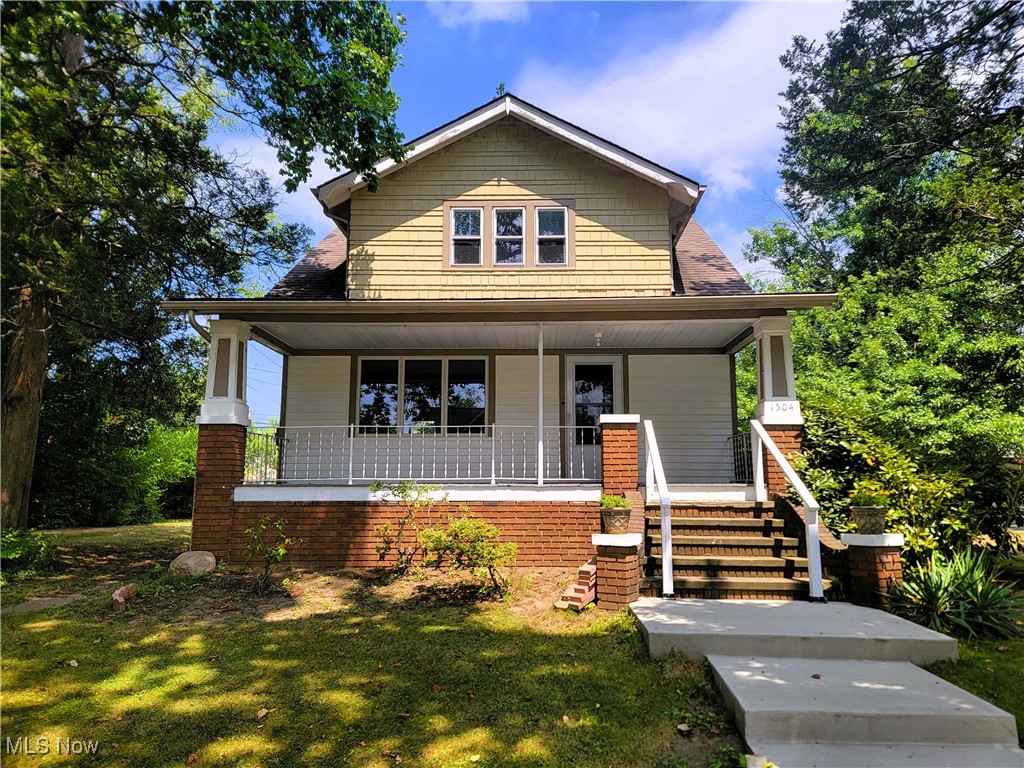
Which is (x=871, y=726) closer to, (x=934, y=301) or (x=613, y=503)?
(x=613, y=503)

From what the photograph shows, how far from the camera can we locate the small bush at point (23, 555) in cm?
750

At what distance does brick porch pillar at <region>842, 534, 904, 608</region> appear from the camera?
5809 mm

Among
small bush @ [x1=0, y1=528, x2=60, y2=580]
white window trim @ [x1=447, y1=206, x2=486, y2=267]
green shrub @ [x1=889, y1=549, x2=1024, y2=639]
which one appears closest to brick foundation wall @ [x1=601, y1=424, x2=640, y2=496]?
green shrub @ [x1=889, y1=549, x2=1024, y2=639]

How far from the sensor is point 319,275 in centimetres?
1107

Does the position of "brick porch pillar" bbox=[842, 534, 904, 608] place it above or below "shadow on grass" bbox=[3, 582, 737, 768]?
above

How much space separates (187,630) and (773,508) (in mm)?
6901

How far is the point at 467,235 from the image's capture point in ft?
34.0

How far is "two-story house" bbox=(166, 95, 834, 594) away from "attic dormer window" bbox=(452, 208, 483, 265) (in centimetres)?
4

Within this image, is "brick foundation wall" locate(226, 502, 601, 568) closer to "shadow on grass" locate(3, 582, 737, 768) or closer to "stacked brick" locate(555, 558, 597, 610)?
"stacked brick" locate(555, 558, 597, 610)

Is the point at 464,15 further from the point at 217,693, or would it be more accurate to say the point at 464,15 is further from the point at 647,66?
the point at 217,693

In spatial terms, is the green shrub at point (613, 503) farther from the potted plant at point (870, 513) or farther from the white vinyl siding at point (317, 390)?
the white vinyl siding at point (317, 390)

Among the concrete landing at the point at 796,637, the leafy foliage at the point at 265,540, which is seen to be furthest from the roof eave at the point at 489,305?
the concrete landing at the point at 796,637

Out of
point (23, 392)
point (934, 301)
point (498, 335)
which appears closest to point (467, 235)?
point (498, 335)

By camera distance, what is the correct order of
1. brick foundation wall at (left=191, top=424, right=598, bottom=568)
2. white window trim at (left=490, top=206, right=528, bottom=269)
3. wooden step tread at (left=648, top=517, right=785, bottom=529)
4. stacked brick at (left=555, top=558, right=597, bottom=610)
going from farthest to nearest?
white window trim at (left=490, top=206, right=528, bottom=269) → brick foundation wall at (left=191, top=424, right=598, bottom=568) → wooden step tread at (left=648, top=517, right=785, bottom=529) → stacked brick at (left=555, top=558, right=597, bottom=610)
